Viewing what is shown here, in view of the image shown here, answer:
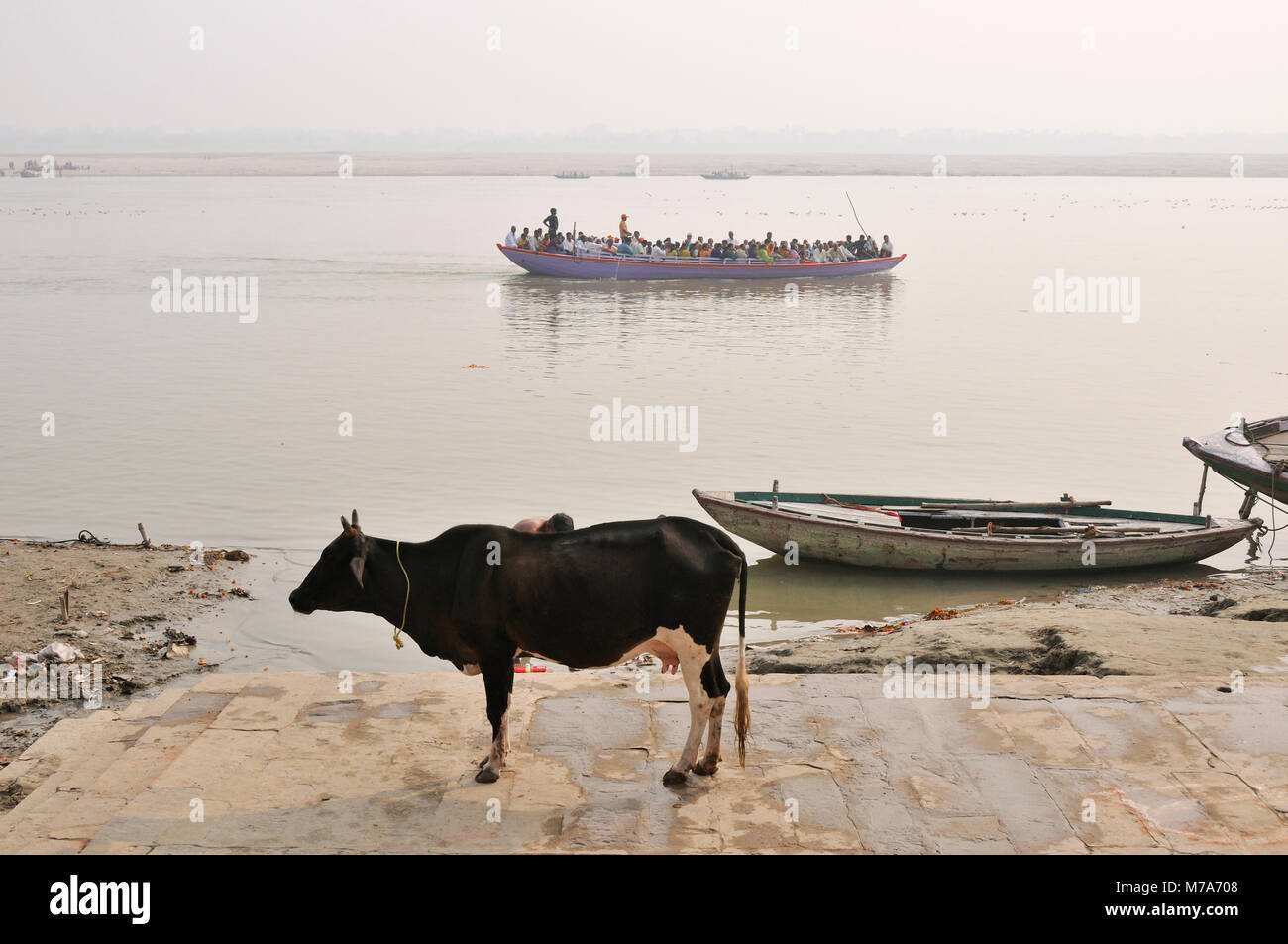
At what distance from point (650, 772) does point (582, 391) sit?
2217 cm

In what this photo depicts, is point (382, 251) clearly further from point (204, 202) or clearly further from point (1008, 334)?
point (204, 202)

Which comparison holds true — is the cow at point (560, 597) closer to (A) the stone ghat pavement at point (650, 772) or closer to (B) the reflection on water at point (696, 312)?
(A) the stone ghat pavement at point (650, 772)

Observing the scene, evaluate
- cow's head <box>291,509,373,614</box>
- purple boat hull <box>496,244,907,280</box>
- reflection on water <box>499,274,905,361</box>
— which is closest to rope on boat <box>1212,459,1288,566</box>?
cow's head <box>291,509,373,614</box>

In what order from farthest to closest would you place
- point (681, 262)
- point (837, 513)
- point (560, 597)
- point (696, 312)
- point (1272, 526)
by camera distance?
point (681, 262), point (696, 312), point (1272, 526), point (837, 513), point (560, 597)

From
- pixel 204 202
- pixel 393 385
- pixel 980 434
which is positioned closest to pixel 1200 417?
pixel 980 434

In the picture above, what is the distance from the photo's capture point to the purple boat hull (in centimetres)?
5000

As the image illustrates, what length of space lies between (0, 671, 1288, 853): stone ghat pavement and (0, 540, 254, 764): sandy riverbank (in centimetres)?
220

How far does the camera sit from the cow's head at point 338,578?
7.82 metres

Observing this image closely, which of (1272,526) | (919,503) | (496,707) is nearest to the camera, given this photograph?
(496,707)

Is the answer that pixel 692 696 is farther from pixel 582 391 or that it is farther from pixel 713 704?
pixel 582 391

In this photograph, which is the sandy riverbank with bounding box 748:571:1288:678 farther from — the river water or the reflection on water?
the reflection on water

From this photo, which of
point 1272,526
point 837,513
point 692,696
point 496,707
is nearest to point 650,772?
point 692,696

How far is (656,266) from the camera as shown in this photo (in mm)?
50250

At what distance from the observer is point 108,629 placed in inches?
528
